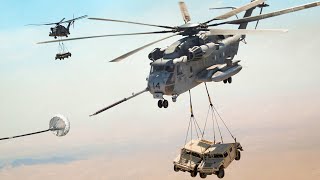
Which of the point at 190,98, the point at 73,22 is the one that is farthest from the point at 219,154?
the point at 73,22

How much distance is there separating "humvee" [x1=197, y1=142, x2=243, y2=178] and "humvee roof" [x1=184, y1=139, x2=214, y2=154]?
0.41m

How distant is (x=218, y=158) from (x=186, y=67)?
7086 mm

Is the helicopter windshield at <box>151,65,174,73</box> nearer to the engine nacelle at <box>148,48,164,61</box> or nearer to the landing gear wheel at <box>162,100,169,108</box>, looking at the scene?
the engine nacelle at <box>148,48,164,61</box>

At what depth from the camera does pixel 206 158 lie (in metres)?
36.4

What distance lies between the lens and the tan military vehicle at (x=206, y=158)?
35.4 m

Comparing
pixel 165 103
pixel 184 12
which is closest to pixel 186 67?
pixel 165 103

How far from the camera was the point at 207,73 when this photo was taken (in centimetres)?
3672

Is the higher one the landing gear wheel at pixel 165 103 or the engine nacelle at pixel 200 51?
the engine nacelle at pixel 200 51

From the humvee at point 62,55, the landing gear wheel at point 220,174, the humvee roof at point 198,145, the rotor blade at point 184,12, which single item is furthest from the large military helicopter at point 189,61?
the humvee at point 62,55

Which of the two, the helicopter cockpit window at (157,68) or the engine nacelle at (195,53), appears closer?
the helicopter cockpit window at (157,68)

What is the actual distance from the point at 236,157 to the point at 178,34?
10428 millimetres

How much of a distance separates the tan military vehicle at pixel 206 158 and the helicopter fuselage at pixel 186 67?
4.86 m

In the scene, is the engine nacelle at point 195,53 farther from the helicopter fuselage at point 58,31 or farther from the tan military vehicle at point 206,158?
the helicopter fuselage at point 58,31

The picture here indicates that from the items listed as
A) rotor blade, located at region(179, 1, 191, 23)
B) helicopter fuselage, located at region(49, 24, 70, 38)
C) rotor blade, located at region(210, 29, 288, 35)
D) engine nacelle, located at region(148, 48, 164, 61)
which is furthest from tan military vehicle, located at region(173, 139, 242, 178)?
helicopter fuselage, located at region(49, 24, 70, 38)
